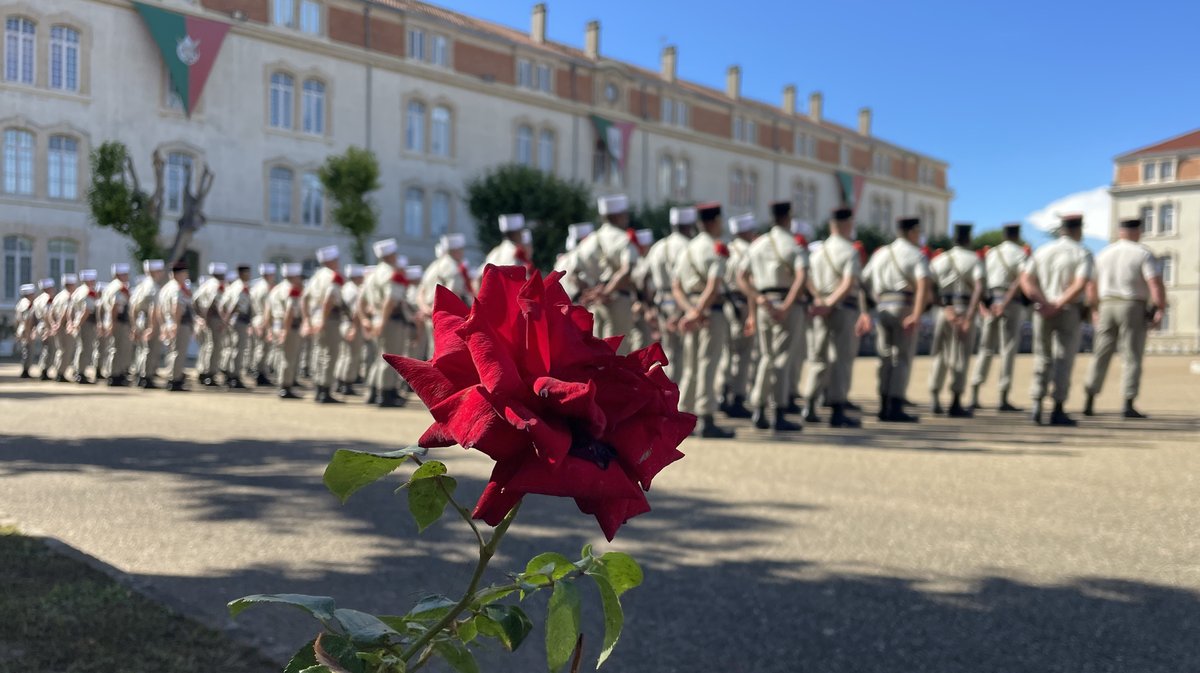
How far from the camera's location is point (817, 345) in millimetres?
10453

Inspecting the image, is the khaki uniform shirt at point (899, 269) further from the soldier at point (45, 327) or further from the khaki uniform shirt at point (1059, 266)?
the soldier at point (45, 327)

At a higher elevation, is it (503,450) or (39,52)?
(39,52)

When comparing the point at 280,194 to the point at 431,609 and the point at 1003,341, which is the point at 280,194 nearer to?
the point at 1003,341

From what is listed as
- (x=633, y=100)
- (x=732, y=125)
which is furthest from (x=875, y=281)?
(x=732, y=125)

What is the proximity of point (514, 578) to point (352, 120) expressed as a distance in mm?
38992

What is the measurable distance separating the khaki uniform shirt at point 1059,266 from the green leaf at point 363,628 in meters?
10.9

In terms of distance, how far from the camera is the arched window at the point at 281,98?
118 ft

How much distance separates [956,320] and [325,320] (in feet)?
28.0

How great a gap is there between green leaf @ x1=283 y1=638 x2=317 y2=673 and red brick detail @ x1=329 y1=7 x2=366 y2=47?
39.3 metres

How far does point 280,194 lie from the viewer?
3659 centimetres

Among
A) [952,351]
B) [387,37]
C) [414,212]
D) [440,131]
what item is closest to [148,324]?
[952,351]

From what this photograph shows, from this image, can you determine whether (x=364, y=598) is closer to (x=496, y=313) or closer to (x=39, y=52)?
(x=496, y=313)

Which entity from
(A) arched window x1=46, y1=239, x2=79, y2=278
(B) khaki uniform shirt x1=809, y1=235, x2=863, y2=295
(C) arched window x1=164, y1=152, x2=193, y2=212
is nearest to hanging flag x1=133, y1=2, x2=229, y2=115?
(C) arched window x1=164, y1=152, x2=193, y2=212

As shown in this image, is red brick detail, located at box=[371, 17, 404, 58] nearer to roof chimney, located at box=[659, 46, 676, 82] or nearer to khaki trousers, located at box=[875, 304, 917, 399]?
roof chimney, located at box=[659, 46, 676, 82]
